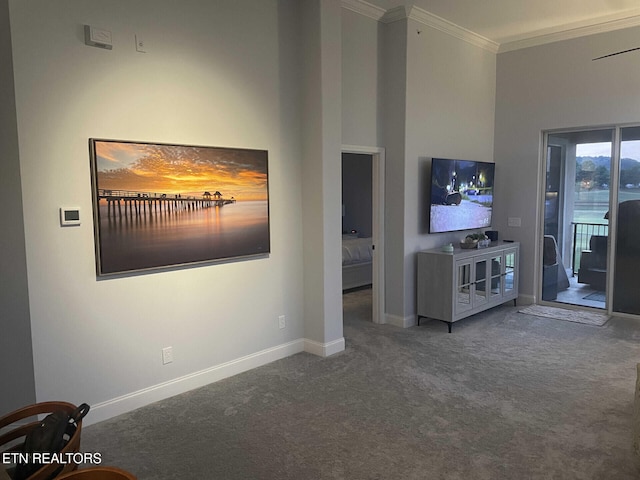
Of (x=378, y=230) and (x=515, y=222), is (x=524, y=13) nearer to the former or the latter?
(x=515, y=222)

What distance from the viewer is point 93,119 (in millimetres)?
3105

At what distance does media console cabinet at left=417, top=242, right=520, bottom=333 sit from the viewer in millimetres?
5125

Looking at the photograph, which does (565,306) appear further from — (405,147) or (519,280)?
(405,147)

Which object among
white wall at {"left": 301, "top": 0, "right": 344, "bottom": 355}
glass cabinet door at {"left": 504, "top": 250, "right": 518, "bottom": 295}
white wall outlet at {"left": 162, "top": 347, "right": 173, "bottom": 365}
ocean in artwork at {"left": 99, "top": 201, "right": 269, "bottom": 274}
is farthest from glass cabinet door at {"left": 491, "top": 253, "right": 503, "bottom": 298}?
white wall outlet at {"left": 162, "top": 347, "right": 173, "bottom": 365}

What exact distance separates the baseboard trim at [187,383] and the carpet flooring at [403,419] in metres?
0.06

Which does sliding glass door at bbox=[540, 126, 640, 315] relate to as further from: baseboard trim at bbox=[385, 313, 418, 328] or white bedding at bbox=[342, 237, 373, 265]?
white bedding at bbox=[342, 237, 373, 265]

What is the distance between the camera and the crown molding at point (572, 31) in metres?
5.30

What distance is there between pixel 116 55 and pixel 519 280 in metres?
5.36

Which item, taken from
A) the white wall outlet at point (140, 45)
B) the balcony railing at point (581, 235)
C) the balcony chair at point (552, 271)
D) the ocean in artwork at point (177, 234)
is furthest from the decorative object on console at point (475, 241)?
the white wall outlet at point (140, 45)

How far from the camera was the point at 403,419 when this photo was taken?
3.26 metres

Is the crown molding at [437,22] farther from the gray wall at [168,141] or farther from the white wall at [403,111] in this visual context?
the gray wall at [168,141]

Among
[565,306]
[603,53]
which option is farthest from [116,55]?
[565,306]

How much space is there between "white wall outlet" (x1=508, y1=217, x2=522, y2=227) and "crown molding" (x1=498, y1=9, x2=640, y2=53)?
2138mm

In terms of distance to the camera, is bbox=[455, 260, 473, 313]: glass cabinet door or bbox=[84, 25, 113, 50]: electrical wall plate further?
bbox=[455, 260, 473, 313]: glass cabinet door
